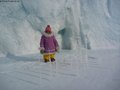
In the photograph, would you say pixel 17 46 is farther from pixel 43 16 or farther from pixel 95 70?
pixel 95 70

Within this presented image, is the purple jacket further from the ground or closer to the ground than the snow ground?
further from the ground

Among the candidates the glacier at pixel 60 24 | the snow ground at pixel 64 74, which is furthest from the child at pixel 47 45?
the glacier at pixel 60 24

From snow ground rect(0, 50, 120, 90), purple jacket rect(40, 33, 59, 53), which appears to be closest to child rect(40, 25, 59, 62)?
purple jacket rect(40, 33, 59, 53)

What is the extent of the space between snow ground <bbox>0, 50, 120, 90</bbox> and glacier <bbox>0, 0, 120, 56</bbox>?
752 mm

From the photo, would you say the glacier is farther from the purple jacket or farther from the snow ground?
the purple jacket

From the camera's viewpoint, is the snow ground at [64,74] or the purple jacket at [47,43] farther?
the purple jacket at [47,43]

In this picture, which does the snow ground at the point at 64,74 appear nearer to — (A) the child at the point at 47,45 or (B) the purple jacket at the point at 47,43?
(A) the child at the point at 47,45

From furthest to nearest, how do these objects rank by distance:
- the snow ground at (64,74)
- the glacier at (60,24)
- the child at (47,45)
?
the glacier at (60,24)
the child at (47,45)
the snow ground at (64,74)

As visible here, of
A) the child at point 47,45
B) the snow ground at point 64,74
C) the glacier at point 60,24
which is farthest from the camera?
the glacier at point 60,24

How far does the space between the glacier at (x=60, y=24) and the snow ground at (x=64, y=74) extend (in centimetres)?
75

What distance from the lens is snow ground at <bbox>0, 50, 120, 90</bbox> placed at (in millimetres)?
2459

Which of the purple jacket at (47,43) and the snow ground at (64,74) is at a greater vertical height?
the purple jacket at (47,43)

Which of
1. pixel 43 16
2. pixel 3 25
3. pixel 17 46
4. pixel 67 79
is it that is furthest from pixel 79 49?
pixel 67 79

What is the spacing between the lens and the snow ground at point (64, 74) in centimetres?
246
